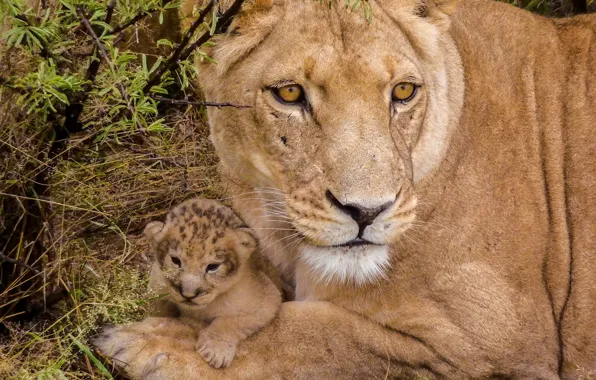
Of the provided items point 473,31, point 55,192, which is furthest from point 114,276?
point 473,31

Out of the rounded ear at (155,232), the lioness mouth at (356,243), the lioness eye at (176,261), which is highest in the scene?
the lioness mouth at (356,243)

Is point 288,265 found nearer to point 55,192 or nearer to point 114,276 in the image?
point 114,276

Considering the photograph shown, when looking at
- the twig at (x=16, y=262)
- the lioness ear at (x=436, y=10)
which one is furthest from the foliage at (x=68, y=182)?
the lioness ear at (x=436, y=10)

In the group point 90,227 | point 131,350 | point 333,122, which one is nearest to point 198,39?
point 333,122

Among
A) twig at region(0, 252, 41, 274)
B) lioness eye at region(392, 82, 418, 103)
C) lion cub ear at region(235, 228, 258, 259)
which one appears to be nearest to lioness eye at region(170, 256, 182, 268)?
lion cub ear at region(235, 228, 258, 259)

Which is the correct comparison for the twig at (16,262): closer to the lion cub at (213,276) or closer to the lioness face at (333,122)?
the lion cub at (213,276)

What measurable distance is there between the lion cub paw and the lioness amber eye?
102 cm

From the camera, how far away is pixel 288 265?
11.9ft

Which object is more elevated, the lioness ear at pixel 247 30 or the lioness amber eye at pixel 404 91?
the lioness ear at pixel 247 30

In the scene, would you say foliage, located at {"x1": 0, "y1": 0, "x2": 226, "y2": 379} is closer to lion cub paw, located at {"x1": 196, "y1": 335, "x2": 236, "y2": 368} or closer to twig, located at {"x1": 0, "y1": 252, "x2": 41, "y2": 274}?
twig, located at {"x1": 0, "y1": 252, "x2": 41, "y2": 274}

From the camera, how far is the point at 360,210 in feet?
9.15

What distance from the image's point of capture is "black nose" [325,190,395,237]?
279 cm

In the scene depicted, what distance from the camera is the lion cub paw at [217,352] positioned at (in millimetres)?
3311

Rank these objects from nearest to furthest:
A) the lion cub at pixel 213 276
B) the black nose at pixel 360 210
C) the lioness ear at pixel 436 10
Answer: the black nose at pixel 360 210 → the lion cub at pixel 213 276 → the lioness ear at pixel 436 10
